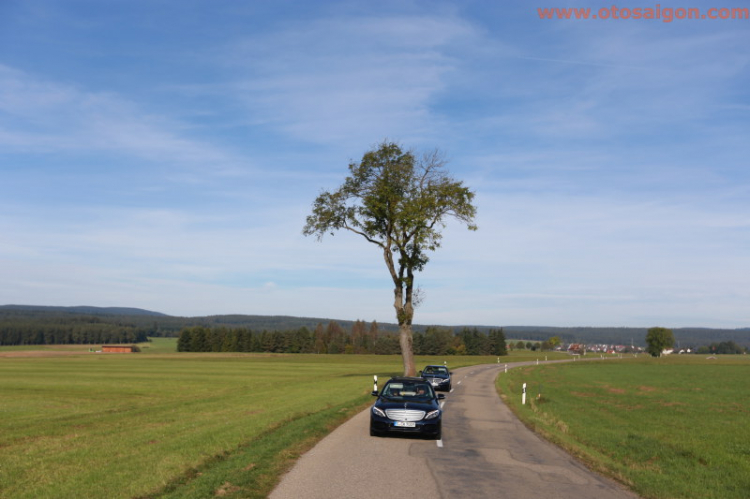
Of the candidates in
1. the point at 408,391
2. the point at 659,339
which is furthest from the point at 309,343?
the point at 408,391

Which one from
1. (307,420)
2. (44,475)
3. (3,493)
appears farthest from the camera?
(307,420)

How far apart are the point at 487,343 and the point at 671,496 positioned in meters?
147

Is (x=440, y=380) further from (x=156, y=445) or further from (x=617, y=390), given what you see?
(x=156, y=445)

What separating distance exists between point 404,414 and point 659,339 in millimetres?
163134

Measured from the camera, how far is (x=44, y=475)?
11.2 meters

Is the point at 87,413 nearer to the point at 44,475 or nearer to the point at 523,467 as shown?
the point at 44,475

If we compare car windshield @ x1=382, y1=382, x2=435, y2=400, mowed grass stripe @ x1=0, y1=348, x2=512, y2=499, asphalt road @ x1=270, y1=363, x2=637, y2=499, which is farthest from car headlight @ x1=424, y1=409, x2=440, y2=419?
mowed grass stripe @ x1=0, y1=348, x2=512, y2=499

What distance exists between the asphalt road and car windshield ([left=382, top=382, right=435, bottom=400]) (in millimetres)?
1231

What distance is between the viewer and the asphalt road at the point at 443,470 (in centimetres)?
920

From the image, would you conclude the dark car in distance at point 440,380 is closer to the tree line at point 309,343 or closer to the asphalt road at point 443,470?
the asphalt road at point 443,470

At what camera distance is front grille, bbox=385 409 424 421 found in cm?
1467

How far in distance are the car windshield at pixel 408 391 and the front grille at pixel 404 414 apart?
128 cm

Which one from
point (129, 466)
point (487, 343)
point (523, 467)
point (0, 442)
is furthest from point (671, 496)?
point (487, 343)

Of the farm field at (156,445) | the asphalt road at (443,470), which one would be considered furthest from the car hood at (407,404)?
the farm field at (156,445)
